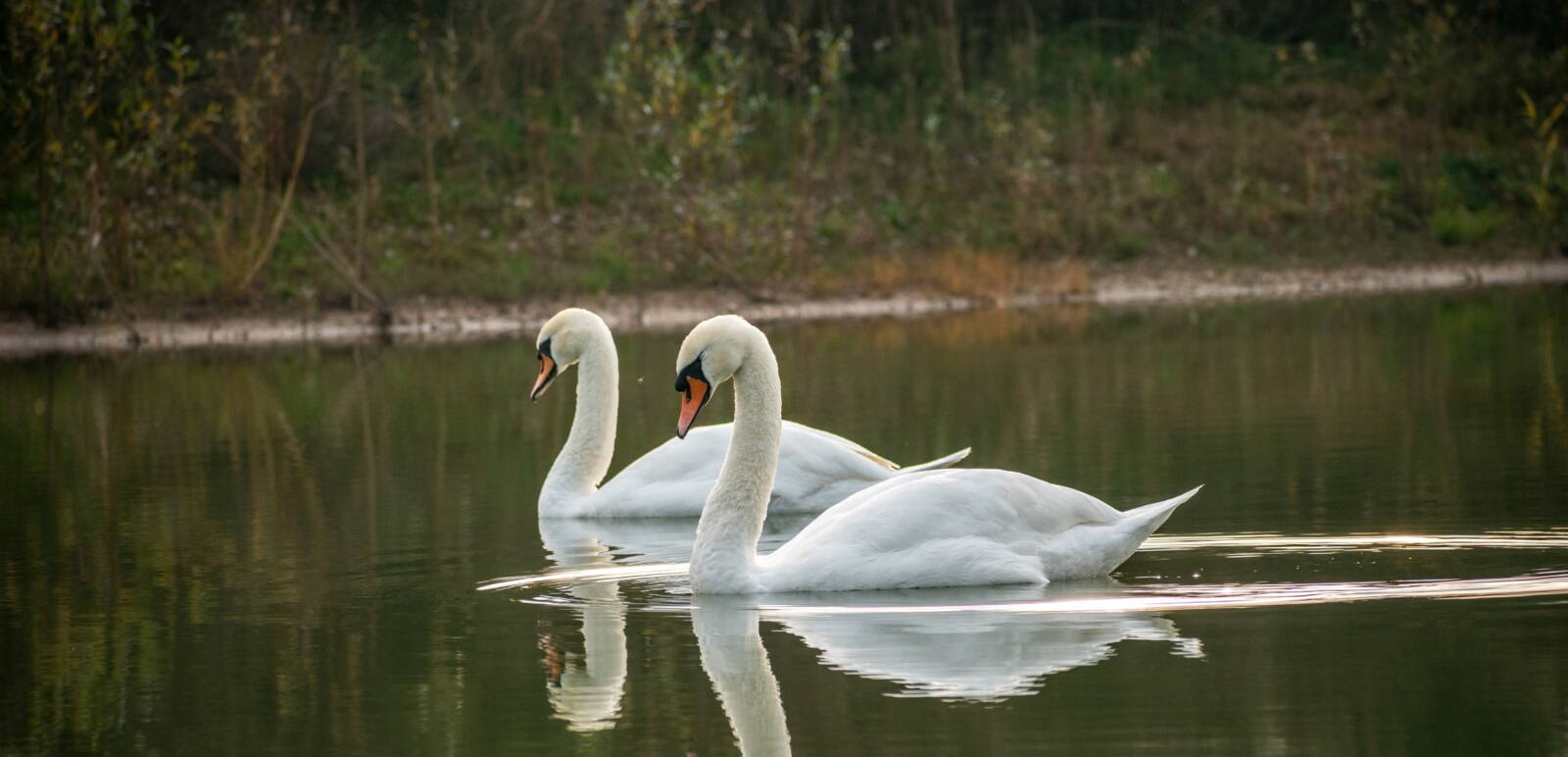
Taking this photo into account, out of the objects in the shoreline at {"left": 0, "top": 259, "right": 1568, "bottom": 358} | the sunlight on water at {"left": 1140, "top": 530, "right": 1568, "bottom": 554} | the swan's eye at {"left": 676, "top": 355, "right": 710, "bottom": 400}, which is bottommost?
the sunlight on water at {"left": 1140, "top": 530, "right": 1568, "bottom": 554}

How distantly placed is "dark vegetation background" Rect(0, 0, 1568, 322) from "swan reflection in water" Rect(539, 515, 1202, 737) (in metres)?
18.4

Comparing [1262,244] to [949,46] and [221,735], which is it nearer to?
[949,46]

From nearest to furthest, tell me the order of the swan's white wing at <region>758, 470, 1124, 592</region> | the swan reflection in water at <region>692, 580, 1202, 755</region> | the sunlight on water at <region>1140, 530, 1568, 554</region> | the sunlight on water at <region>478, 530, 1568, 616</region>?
the swan reflection in water at <region>692, 580, 1202, 755</region>
the sunlight on water at <region>478, 530, 1568, 616</region>
the swan's white wing at <region>758, 470, 1124, 592</region>
the sunlight on water at <region>1140, 530, 1568, 554</region>

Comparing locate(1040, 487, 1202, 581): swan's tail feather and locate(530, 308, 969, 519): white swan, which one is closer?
locate(1040, 487, 1202, 581): swan's tail feather

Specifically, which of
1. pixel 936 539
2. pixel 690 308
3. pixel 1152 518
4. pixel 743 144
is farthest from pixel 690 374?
pixel 743 144

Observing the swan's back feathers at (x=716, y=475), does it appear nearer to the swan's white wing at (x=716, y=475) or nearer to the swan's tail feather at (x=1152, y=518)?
the swan's white wing at (x=716, y=475)

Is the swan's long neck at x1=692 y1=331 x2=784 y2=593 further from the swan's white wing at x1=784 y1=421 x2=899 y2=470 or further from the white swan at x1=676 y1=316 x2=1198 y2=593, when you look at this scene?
the swan's white wing at x1=784 y1=421 x2=899 y2=470

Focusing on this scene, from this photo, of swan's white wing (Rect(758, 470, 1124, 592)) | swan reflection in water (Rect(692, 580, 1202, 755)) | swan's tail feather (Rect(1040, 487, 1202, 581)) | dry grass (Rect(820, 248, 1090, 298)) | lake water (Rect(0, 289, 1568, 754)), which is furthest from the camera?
dry grass (Rect(820, 248, 1090, 298))

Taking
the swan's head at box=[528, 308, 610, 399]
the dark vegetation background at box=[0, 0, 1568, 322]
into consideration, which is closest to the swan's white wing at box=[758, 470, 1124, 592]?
the swan's head at box=[528, 308, 610, 399]

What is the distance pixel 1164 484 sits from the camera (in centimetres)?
1166

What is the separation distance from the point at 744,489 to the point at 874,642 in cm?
139

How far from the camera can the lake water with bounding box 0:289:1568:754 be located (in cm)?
641

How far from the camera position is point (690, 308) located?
27.9 meters

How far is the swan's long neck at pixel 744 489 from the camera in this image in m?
8.52
